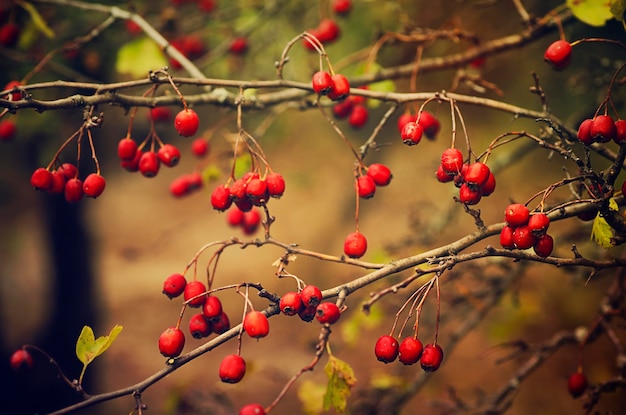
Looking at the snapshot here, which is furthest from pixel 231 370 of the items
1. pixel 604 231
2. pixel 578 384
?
pixel 578 384

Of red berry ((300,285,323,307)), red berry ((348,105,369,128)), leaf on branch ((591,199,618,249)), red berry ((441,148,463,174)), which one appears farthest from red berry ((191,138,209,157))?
leaf on branch ((591,199,618,249))

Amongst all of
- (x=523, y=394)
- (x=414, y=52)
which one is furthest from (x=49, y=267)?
(x=523, y=394)

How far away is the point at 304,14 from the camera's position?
13.3ft

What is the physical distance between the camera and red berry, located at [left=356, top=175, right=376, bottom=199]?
1985mm

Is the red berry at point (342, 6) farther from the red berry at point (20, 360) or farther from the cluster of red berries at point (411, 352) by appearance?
the red berry at point (20, 360)

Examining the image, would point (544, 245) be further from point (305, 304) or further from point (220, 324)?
point (220, 324)

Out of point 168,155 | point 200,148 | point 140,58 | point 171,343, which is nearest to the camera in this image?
point 171,343

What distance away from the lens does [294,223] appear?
295 inches

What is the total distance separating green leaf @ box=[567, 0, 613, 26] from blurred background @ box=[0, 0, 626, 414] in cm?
42

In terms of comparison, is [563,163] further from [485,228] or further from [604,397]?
[485,228]

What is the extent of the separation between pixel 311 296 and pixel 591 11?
175cm

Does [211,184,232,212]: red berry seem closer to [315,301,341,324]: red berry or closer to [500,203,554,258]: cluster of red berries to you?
[315,301,341,324]: red berry

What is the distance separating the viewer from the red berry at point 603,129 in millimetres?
1597

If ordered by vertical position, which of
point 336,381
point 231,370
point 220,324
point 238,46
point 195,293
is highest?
point 238,46
